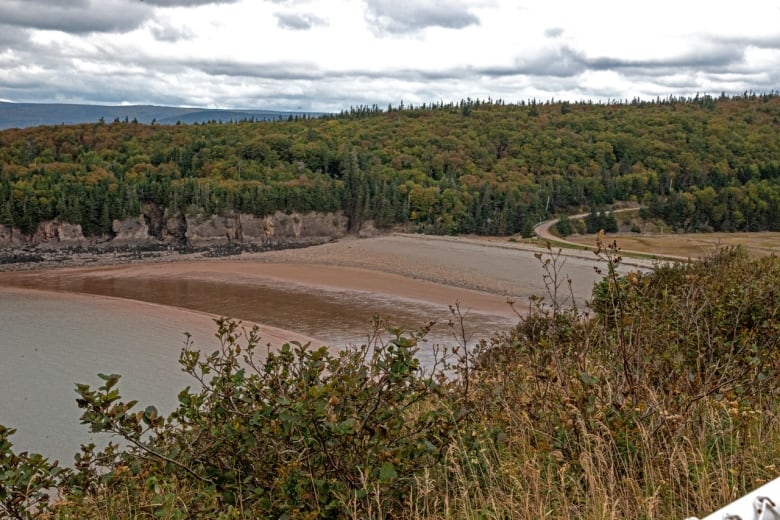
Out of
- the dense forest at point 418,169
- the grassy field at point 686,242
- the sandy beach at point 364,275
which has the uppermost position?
the dense forest at point 418,169

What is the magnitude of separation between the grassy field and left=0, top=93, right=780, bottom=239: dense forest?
12.3ft

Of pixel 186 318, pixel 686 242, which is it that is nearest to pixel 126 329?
pixel 186 318

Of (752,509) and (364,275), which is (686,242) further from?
(752,509)

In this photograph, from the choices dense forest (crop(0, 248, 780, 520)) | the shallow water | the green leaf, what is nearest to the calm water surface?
the shallow water

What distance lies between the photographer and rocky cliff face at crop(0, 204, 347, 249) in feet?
141

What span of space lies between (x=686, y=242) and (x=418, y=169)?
2430 centimetres

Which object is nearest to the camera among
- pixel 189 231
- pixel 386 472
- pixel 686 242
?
pixel 386 472

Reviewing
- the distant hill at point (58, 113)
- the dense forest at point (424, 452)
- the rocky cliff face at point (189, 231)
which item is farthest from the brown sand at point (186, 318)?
the distant hill at point (58, 113)

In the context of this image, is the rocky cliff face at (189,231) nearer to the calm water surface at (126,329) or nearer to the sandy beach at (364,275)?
the sandy beach at (364,275)

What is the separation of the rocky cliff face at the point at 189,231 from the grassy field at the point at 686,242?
695 inches

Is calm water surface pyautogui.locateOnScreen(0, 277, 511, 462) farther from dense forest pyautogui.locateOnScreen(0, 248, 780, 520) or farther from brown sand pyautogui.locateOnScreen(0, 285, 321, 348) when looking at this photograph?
dense forest pyautogui.locateOnScreen(0, 248, 780, 520)

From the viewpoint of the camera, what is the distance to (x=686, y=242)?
45.2 m

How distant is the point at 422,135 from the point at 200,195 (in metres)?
30.0

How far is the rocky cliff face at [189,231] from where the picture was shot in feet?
141
